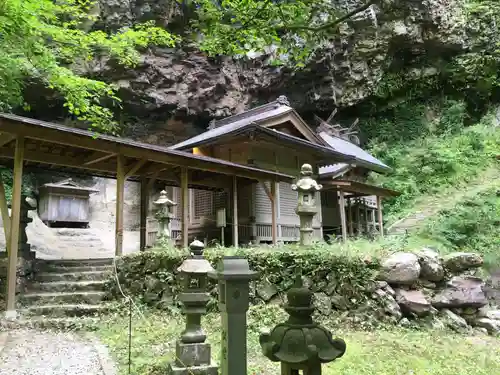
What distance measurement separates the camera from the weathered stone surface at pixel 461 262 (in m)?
9.24

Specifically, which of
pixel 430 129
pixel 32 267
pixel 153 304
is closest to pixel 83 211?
pixel 32 267

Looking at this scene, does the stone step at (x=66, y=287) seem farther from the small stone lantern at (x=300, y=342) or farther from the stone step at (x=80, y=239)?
the stone step at (x=80, y=239)

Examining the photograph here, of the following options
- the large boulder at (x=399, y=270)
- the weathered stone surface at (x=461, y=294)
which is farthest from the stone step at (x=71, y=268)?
the weathered stone surface at (x=461, y=294)

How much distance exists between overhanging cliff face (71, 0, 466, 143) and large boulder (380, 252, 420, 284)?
17351mm

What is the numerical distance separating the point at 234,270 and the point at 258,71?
2333cm

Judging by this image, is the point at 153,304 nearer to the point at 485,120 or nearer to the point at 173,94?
the point at 173,94

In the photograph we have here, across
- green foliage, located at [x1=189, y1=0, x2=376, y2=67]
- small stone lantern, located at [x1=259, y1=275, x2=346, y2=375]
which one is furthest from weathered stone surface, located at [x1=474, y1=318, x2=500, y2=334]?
small stone lantern, located at [x1=259, y1=275, x2=346, y2=375]

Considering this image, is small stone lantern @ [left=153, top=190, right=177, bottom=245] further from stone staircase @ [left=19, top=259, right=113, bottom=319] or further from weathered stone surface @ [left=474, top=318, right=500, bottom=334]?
weathered stone surface @ [left=474, top=318, right=500, bottom=334]

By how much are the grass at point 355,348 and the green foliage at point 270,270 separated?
0.57 m

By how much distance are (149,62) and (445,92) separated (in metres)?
21.2

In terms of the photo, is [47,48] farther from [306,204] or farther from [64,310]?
[306,204]

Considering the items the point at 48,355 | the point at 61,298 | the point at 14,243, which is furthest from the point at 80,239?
the point at 48,355

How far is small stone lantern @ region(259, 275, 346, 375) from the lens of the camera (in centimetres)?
236

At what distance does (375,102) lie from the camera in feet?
97.5
